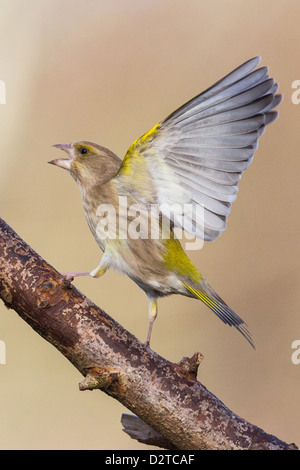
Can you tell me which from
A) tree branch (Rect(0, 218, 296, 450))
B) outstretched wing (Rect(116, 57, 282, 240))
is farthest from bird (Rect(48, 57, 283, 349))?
tree branch (Rect(0, 218, 296, 450))

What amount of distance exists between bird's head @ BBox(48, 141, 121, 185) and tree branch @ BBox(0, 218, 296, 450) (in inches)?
18.1

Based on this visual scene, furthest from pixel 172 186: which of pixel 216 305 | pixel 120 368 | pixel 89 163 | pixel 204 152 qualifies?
pixel 120 368

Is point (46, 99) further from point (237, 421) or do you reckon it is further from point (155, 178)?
point (237, 421)

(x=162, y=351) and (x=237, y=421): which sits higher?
(x=162, y=351)

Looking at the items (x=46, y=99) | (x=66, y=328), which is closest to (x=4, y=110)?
(x=46, y=99)

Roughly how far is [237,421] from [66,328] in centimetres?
52

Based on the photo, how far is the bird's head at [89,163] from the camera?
2.10m

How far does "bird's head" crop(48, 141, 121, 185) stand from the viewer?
6.89 feet

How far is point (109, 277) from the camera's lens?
391 cm

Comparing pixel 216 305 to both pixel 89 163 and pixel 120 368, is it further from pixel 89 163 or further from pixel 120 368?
pixel 89 163

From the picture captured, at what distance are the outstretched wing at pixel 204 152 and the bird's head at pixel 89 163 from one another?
87 millimetres

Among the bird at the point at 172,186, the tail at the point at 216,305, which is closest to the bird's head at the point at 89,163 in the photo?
the bird at the point at 172,186

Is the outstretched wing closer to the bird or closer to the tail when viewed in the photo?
the bird

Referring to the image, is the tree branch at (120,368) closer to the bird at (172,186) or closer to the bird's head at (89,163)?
the bird at (172,186)
